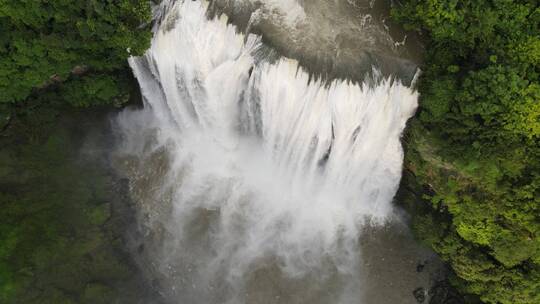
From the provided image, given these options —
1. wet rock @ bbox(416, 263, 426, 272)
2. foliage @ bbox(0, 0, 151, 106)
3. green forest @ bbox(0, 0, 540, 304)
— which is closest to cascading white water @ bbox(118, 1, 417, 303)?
foliage @ bbox(0, 0, 151, 106)

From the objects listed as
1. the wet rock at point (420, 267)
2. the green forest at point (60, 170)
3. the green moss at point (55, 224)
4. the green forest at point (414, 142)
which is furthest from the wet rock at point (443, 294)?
the green moss at point (55, 224)

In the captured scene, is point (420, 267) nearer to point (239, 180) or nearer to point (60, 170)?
point (239, 180)

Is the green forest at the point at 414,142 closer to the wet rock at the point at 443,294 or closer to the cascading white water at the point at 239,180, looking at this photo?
the wet rock at the point at 443,294

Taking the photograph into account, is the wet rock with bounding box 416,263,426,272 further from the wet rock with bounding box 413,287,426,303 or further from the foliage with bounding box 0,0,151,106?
the foliage with bounding box 0,0,151,106

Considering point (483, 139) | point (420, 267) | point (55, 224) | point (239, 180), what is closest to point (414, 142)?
point (483, 139)

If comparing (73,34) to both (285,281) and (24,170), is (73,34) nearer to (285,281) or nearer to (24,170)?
(24,170)

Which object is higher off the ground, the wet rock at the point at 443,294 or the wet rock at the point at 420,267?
the wet rock at the point at 420,267
